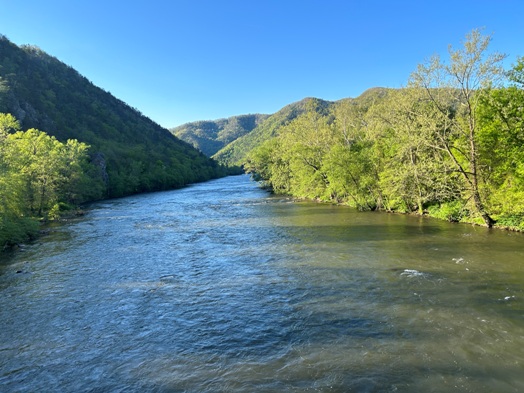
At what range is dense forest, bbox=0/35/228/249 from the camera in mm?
37844

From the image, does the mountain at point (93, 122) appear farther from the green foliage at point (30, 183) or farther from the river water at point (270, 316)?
the river water at point (270, 316)

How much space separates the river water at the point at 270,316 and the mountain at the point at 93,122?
69.5 metres

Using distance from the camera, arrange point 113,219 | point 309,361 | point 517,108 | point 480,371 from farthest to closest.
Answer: point 113,219, point 517,108, point 309,361, point 480,371

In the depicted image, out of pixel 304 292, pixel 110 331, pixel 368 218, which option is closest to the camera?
pixel 110 331

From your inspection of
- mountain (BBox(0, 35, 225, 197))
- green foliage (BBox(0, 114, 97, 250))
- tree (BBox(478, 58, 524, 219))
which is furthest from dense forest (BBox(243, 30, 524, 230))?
mountain (BBox(0, 35, 225, 197))

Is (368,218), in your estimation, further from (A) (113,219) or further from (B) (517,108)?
(A) (113,219)

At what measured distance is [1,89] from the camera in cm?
9194

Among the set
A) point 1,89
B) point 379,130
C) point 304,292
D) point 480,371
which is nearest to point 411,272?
point 304,292

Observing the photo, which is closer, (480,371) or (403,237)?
(480,371)

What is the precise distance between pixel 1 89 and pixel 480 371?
385 ft

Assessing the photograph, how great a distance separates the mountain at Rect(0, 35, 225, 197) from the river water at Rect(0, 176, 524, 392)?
2737 inches

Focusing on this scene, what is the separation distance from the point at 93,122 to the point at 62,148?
84984 mm

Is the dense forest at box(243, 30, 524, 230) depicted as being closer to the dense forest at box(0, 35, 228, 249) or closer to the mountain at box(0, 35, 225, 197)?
the dense forest at box(0, 35, 228, 249)

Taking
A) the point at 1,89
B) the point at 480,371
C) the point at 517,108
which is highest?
the point at 1,89
